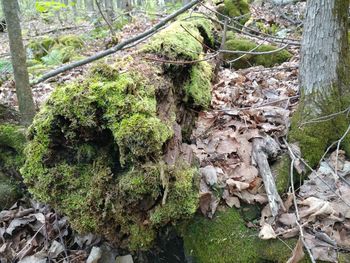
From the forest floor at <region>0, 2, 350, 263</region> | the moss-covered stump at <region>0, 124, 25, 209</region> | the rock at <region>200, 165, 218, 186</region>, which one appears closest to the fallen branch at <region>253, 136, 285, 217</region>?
the forest floor at <region>0, 2, 350, 263</region>

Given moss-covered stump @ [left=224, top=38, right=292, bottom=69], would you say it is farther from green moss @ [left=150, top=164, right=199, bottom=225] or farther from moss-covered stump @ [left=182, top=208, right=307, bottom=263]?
green moss @ [left=150, top=164, right=199, bottom=225]

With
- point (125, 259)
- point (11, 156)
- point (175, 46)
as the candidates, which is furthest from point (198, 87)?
point (11, 156)

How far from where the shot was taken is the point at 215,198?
2586 mm

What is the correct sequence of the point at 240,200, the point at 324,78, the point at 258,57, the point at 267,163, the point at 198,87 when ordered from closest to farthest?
the point at 240,200 < the point at 267,163 < the point at 324,78 < the point at 198,87 < the point at 258,57

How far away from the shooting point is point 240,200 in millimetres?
2639

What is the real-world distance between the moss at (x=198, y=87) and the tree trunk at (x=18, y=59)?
1.82m

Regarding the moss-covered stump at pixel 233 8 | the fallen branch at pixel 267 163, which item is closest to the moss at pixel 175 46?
the fallen branch at pixel 267 163

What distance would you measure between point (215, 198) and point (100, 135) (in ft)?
3.45

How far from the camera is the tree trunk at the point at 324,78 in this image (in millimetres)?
3100

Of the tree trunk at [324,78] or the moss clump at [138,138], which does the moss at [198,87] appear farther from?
the moss clump at [138,138]

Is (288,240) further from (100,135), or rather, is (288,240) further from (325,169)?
(100,135)

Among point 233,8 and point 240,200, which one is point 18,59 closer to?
point 240,200

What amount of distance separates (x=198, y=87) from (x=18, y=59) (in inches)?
79.3

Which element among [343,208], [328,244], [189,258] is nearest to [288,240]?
[328,244]
